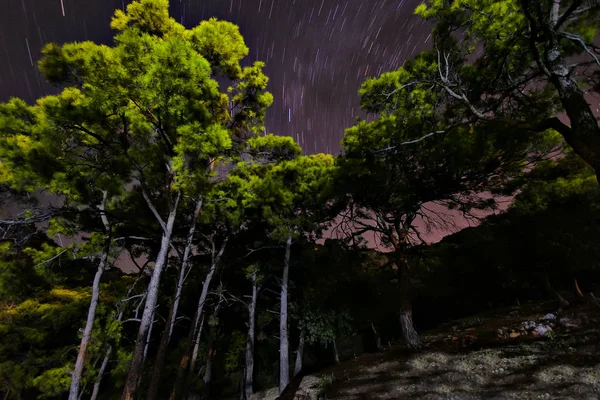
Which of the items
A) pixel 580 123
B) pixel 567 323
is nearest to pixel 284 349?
pixel 567 323

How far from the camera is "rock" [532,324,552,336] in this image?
691cm

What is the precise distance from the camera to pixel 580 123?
379 centimetres

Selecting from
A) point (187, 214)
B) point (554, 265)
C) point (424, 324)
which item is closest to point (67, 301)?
point (187, 214)

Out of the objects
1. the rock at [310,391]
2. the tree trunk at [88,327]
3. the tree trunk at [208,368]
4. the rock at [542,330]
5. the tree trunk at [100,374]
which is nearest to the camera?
the rock at [310,391]

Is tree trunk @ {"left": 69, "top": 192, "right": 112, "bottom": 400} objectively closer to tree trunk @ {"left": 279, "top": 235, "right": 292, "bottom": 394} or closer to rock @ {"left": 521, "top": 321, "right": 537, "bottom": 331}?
tree trunk @ {"left": 279, "top": 235, "right": 292, "bottom": 394}

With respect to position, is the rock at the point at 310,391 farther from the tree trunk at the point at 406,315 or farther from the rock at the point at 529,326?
the rock at the point at 529,326

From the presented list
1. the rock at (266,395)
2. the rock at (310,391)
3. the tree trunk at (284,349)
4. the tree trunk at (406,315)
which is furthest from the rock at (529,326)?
the rock at (266,395)

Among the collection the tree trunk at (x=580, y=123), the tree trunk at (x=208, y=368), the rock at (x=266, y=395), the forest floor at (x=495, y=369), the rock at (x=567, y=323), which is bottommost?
the rock at (x=266, y=395)

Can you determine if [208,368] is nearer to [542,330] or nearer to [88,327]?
[88,327]

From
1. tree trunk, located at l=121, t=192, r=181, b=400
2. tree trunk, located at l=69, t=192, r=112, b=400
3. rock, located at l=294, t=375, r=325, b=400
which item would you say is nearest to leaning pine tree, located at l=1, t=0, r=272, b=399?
tree trunk, located at l=121, t=192, r=181, b=400

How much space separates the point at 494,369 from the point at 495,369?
2 centimetres

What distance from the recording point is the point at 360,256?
10297mm

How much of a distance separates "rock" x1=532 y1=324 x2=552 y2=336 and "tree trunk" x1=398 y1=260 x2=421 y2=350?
3.16m

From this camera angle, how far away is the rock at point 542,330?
691 cm
